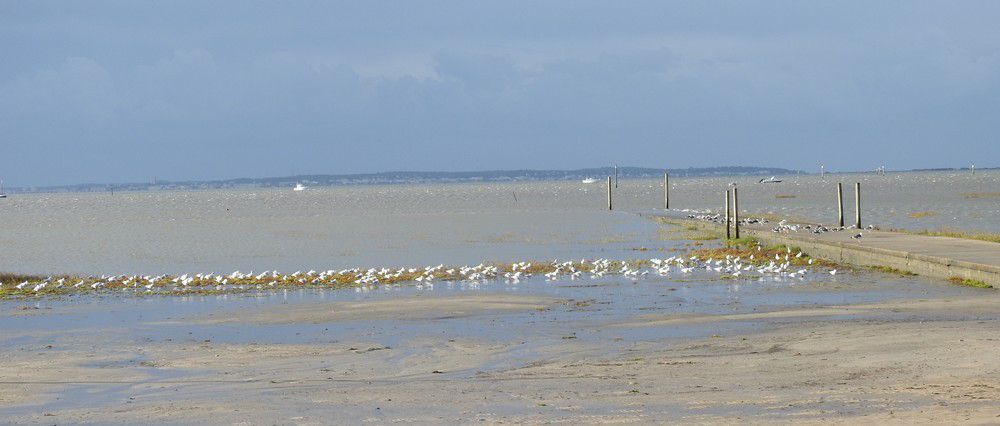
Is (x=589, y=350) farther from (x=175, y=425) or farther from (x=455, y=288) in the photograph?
(x=455, y=288)

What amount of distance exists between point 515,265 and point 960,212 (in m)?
41.7

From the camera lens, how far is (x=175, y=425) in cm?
1027

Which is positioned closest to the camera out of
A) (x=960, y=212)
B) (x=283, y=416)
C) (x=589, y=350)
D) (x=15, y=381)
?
(x=283, y=416)

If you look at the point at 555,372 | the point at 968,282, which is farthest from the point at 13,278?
the point at 968,282

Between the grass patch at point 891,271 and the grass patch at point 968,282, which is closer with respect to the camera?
the grass patch at point 968,282

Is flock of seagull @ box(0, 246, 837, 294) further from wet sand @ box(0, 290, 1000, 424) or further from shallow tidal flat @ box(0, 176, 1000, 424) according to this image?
wet sand @ box(0, 290, 1000, 424)

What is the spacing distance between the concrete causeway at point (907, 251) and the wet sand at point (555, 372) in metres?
2.83

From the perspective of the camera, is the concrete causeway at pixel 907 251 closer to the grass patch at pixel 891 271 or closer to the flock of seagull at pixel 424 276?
the grass patch at pixel 891 271

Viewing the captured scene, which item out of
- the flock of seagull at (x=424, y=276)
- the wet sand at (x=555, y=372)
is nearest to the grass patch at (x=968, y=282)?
the wet sand at (x=555, y=372)

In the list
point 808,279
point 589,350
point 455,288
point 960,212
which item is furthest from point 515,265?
point 960,212

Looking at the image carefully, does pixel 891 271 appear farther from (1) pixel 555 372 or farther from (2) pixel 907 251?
(1) pixel 555 372

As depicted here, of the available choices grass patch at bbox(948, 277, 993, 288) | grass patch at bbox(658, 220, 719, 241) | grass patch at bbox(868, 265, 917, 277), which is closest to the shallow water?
grass patch at bbox(948, 277, 993, 288)

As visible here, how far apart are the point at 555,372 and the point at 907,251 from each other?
49.2 feet

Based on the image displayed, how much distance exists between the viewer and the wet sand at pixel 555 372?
1027 cm
